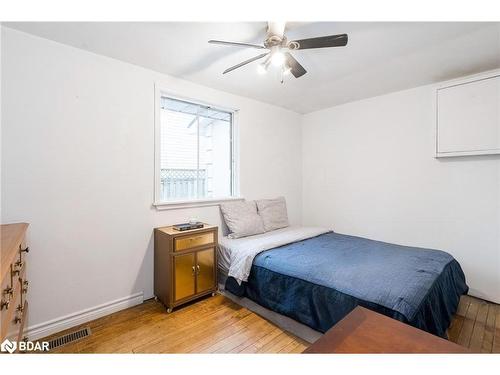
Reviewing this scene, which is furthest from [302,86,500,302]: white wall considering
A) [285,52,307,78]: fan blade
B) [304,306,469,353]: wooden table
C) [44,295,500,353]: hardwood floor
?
[304,306,469,353]: wooden table

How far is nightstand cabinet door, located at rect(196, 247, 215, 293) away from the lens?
2.55m

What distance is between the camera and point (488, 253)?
8.68ft

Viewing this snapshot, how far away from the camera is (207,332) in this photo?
6.70 ft

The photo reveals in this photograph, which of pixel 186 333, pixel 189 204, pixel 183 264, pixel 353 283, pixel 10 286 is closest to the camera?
pixel 10 286

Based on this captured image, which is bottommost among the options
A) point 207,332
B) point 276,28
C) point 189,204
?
point 207,332

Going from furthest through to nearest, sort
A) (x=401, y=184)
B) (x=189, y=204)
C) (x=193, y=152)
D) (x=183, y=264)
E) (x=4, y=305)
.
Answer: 1. (x=401, y=184)
2. (x=193, y=152)
3. (x=189, y=204)
4. (x=183, y=264)
5. (x=4, y=305)

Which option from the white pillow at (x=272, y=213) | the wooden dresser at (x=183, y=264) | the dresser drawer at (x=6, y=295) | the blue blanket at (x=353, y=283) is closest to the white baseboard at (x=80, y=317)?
the wooden dresser at (x=183, y=264)

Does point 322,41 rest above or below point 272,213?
above

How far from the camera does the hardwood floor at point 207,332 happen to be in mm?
1847

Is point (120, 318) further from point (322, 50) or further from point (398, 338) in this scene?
point (322, 50)

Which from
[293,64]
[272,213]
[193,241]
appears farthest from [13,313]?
[272,213]

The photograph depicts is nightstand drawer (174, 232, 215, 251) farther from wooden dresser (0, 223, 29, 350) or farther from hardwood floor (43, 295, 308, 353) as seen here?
wooden dresser (0, 223, 29, 350)

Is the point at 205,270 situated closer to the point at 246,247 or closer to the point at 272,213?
the point at 246,247

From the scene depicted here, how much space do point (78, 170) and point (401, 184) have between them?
12.0ft
